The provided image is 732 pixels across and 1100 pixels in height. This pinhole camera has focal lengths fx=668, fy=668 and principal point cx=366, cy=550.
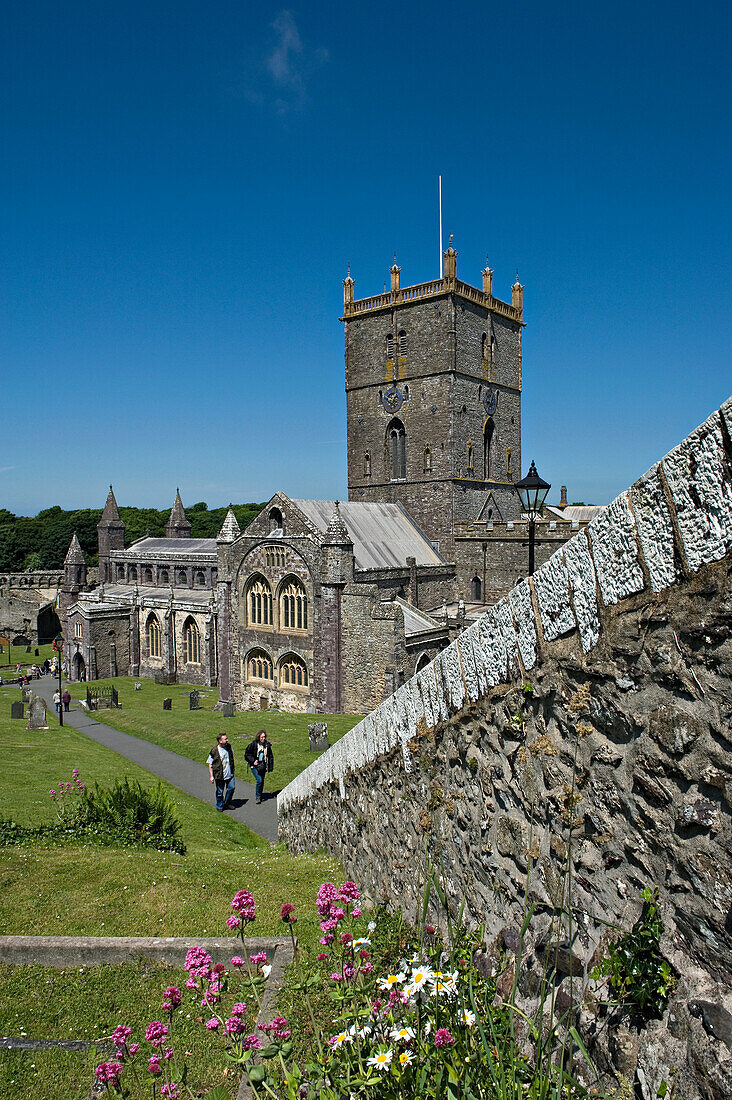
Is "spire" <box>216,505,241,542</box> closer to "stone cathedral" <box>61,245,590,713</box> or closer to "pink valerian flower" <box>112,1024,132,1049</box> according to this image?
"stone cathedral" <box>61,245,590,713</box>

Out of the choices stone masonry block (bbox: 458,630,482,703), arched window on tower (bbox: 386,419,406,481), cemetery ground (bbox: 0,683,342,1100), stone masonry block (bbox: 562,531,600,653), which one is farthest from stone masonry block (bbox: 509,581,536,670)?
arched window on tower (bbox: 386,419,406,481)

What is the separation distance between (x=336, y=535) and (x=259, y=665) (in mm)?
7783

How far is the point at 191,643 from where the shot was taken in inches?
1596

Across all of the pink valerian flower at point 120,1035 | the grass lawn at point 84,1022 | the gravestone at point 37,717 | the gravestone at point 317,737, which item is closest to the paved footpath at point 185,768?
the gravestone at point 37,717

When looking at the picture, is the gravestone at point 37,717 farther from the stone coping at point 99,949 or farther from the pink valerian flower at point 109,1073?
the pink valerian flower at point 109,1073

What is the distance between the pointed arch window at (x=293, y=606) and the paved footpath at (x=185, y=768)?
5376mm

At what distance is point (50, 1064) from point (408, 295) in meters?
34.5

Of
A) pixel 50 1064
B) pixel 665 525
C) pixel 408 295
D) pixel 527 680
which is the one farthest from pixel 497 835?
pixel 408 295

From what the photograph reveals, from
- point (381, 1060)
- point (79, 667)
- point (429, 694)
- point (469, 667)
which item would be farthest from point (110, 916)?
point (79, 667)

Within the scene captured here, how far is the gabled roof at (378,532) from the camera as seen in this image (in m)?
28.7

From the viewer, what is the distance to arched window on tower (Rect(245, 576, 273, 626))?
29438mm

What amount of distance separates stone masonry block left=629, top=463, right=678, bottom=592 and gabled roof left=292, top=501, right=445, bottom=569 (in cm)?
2399

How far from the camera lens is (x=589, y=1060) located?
8.59ft

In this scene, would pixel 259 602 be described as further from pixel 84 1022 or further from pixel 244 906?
pixel 244 906
